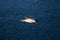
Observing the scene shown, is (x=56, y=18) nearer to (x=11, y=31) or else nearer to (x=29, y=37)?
(x=29, y=37)

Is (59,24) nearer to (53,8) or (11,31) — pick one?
(53,8)

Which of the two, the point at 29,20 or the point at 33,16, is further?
the point at 33,16

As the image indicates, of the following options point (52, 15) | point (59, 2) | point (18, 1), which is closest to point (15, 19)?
point (18, 1)

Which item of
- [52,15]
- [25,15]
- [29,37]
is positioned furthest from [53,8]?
[29,37]

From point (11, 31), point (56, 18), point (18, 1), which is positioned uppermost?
point (18, 1)

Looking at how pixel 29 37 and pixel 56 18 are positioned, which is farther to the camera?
pixel 56 18

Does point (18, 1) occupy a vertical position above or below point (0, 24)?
above

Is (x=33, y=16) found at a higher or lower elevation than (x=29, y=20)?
higher
